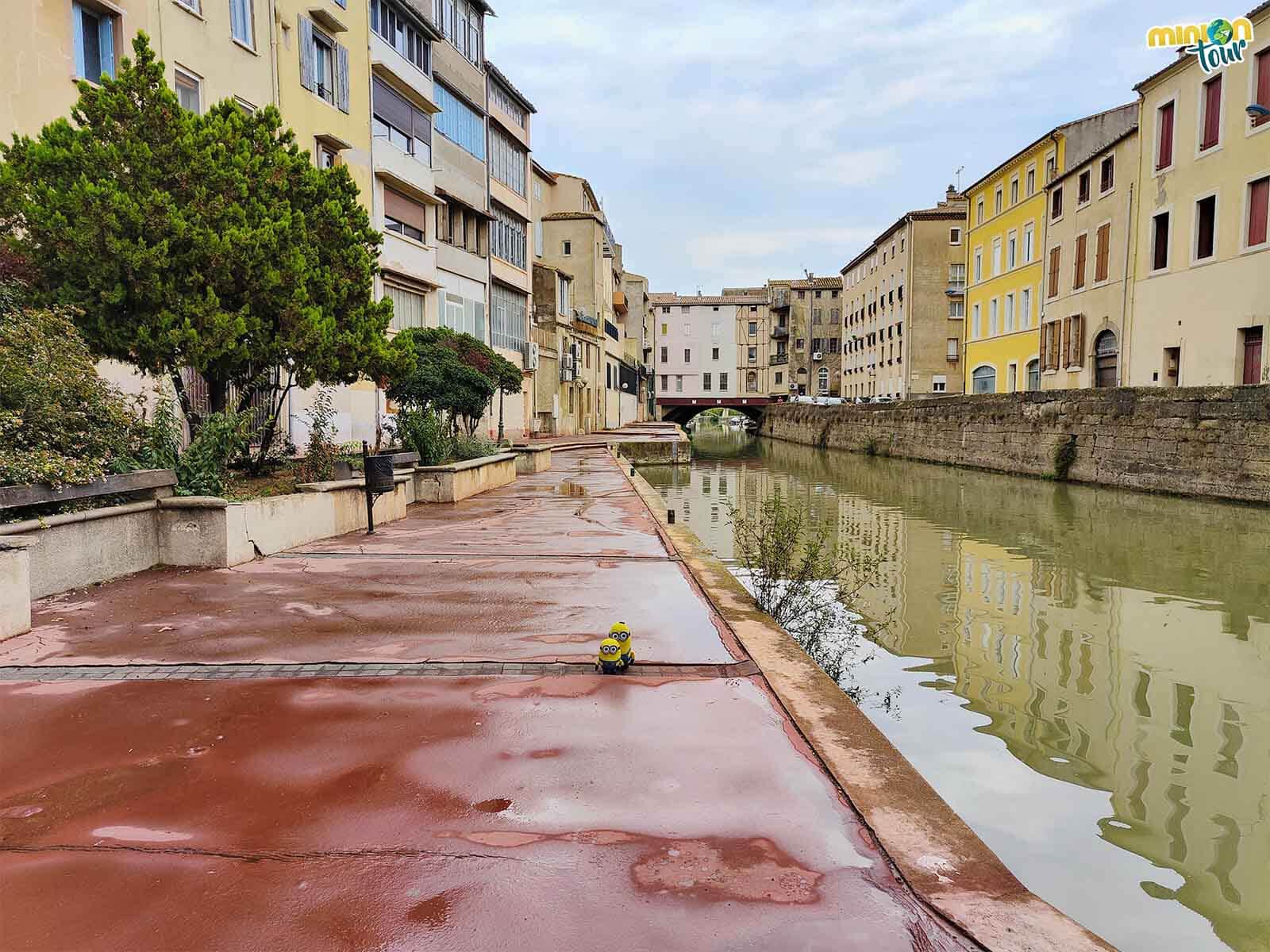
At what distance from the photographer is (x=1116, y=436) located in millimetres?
21562

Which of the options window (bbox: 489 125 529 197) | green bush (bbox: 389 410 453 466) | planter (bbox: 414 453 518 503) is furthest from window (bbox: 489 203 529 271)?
Answer: green bush (bbox: 389 410 453 466)

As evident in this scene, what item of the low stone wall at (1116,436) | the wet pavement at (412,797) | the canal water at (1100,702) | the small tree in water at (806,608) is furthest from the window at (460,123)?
the wet pavement at (412,797)

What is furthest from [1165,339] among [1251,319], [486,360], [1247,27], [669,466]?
[486,360]

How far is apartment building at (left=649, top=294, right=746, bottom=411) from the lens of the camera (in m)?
88.1

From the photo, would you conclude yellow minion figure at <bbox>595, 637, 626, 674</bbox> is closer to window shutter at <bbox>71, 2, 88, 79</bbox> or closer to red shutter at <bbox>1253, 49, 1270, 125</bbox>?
window shutter at <bbox>71, 2, 88, 79</bbox>

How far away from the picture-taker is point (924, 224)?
166ft

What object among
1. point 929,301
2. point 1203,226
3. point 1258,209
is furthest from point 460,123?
point 929,301

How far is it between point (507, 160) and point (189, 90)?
61.6 feet

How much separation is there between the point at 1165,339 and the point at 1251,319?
3.34 meters

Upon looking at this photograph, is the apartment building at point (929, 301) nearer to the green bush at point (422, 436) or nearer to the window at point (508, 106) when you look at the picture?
the window at point (508, 106)

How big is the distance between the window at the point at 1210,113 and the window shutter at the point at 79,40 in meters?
25.9

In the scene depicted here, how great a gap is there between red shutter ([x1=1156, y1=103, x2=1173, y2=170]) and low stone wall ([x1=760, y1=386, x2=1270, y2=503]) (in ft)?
24.5

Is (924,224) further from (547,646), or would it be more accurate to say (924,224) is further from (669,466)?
(547,646)

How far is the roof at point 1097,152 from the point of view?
26256mm
